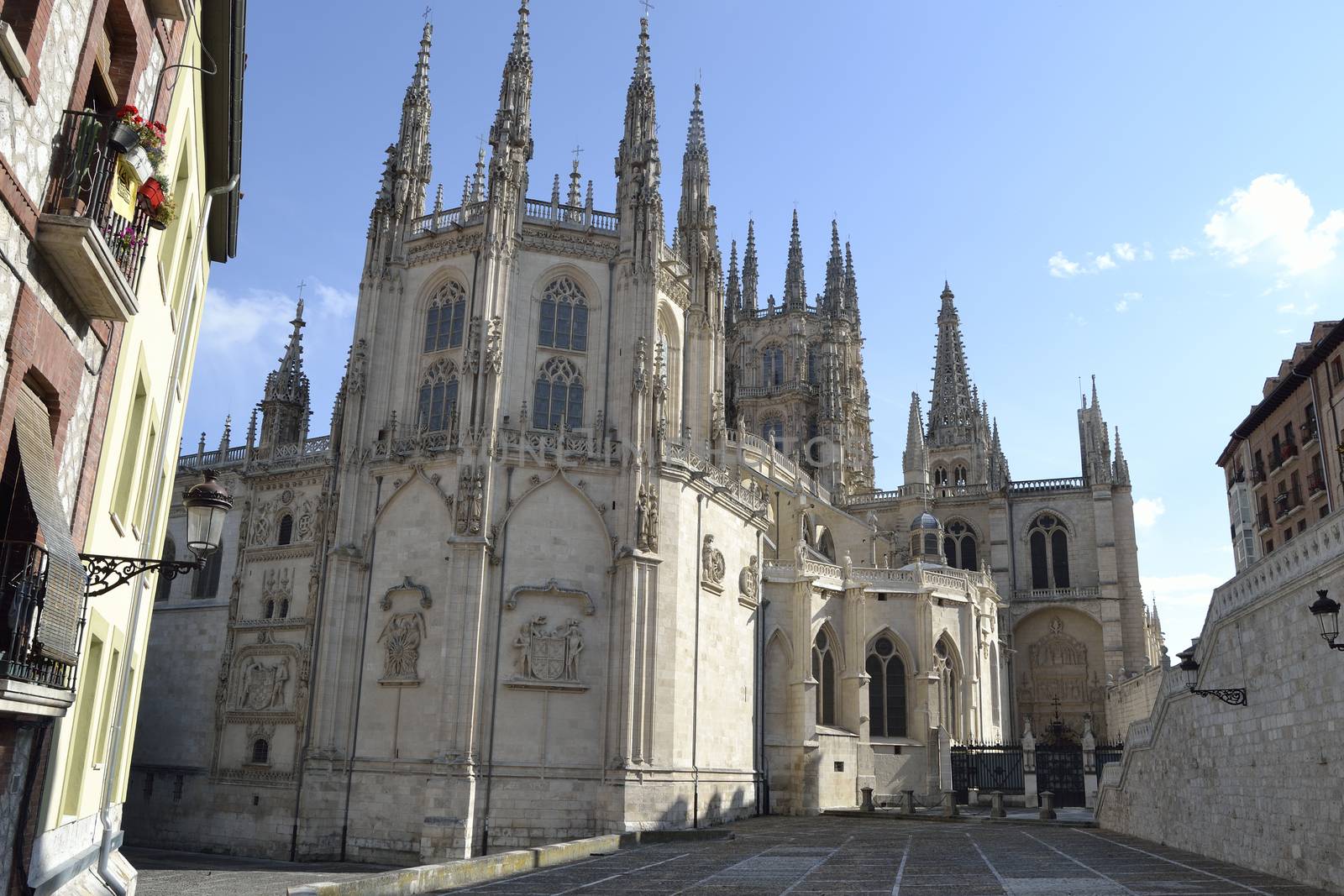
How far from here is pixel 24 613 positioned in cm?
766

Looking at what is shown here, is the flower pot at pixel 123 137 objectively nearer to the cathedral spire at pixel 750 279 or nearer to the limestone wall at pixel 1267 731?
the limestone wall at pixel 1267 731

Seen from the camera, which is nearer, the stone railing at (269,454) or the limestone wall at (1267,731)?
the limestone wall at (1267,731)

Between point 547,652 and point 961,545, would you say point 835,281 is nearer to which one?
point 961,545

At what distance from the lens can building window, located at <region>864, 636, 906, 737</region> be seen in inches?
1752

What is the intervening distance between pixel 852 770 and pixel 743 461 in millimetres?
15173

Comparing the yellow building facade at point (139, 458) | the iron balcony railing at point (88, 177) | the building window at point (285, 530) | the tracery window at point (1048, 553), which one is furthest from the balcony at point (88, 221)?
the tracery window at point (1048, 553)

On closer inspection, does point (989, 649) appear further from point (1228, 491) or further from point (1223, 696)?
point (1223, 696)

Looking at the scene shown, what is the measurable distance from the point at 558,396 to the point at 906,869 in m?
19.0

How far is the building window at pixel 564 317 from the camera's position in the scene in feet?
115

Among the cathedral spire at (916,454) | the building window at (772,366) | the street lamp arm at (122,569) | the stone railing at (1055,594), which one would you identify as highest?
the building window at (772,366)

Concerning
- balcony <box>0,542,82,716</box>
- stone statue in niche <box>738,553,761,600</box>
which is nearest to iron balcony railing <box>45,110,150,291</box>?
balcony <box>0,542,82,716</box>

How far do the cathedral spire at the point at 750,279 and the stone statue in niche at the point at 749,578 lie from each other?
1642 inches

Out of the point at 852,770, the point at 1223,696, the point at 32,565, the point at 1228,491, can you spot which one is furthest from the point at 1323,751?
the point at 1228,491

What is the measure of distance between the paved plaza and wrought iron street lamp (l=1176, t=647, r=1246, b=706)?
9.73 ft
